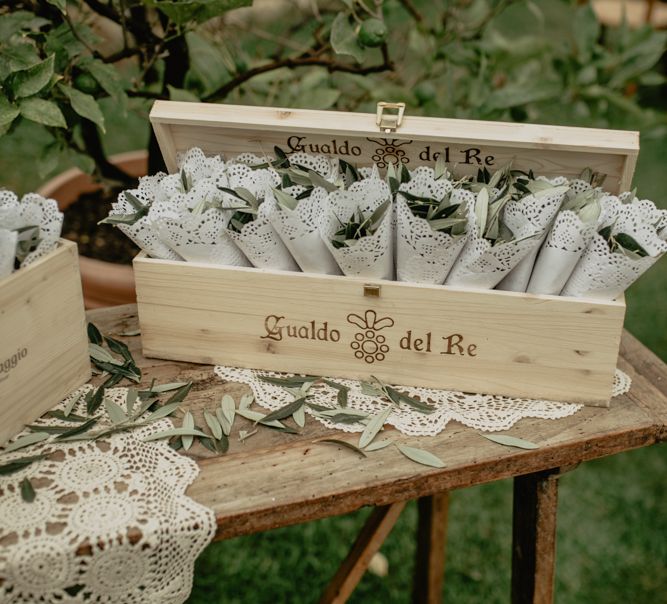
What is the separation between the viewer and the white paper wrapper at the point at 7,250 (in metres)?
0.94

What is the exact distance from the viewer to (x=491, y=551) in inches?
78.0

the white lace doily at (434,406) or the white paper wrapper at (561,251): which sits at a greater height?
the white paper wrapper at (561,251)

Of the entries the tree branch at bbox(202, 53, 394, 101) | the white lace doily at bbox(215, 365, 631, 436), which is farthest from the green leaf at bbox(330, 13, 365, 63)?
the white lace doily at bbox(215, 365, 631, 436)

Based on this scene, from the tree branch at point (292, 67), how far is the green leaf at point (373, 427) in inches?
29.0

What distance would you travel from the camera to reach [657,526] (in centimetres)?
202

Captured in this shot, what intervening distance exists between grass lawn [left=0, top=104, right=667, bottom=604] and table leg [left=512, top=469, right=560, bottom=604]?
2.35 ft

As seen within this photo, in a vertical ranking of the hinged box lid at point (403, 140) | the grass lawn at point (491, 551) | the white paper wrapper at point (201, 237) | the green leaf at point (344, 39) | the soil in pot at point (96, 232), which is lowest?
the grass lawn at point (491, 551)

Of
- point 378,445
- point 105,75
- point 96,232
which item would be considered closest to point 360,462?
point 378,445

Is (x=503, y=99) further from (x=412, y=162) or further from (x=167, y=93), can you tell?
(x=167, y=93)

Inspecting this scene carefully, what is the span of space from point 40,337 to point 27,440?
0.13 meters

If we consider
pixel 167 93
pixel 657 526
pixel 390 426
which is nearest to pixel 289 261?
pixel 390 426

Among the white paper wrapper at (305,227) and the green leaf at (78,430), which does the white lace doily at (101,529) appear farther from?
the white paper wrapper at (305,227)

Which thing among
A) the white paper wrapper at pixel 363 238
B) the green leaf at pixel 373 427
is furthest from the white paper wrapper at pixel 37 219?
the green leaf at pixel 373 427

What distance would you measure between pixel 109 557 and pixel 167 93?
41.3 inches
